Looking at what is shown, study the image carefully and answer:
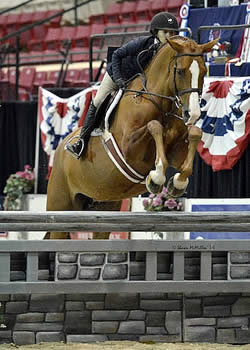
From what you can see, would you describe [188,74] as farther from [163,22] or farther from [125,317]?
[125,317]

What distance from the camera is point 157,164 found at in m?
5.88

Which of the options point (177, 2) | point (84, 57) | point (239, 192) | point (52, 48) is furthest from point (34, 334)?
point (52, 48)

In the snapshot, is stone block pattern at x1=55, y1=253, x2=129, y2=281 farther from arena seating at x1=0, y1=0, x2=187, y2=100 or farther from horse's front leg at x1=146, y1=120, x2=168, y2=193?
arena seating at x1=0, y1=0, x2=187, y2=100

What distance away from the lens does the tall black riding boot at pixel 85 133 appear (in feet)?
23.4

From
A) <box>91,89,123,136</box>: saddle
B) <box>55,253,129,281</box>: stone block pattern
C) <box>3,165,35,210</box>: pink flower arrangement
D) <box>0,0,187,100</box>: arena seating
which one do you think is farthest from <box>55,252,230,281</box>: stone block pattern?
<box>0,0,187,100</box>: arena seating

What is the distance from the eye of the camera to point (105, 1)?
56.2 ft

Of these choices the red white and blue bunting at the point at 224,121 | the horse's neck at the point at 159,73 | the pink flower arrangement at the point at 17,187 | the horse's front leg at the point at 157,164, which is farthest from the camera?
the pink flower arrangement at the point at 17,187

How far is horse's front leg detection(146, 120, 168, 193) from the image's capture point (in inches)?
230

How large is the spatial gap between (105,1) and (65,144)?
33.1 feet

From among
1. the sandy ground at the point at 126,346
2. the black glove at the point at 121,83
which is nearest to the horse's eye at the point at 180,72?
the black glove at the point at 121,83

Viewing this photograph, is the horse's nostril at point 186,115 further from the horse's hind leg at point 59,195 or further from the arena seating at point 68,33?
Result: the arena seating at point 68,33

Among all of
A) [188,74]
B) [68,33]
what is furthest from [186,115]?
[68,33]

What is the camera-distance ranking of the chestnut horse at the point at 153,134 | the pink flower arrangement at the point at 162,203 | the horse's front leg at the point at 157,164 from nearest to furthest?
1. the horse's front leg at the point at 157,164
2. the chestnut horse at the point at 153,134
3. the pink flower arrangement at the point at 162,203

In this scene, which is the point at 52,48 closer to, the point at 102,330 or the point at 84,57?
the point at 84,57
